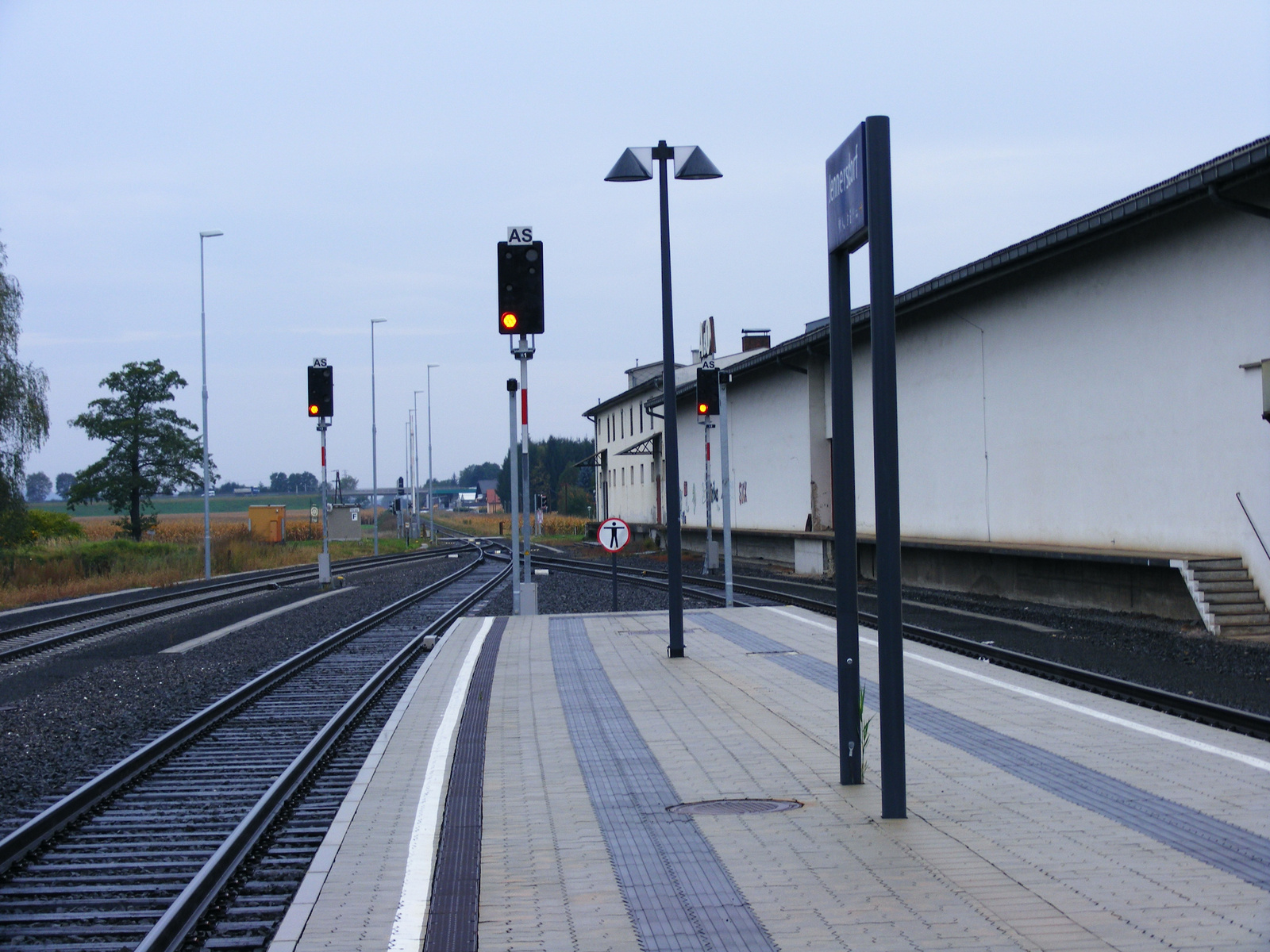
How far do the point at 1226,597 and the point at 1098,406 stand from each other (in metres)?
5.31

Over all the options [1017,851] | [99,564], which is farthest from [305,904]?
[99,564]

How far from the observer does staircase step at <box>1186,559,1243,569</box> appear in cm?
1614

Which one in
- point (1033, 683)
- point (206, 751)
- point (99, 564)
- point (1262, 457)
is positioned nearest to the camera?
point (206, 751)

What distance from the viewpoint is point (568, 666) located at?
1339 centimetres

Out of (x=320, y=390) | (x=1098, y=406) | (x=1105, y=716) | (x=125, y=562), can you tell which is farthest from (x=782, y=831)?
(x=125, y=562)

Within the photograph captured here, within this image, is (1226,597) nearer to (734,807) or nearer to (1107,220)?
(1107,220)

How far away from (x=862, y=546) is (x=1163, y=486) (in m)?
11.1

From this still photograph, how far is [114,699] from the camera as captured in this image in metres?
12.9

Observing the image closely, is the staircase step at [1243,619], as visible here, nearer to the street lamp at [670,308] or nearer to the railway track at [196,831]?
the street lamp at [670,308]

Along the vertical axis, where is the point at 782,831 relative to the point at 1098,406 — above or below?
below

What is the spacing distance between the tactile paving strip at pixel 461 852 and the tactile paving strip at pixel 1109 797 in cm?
320

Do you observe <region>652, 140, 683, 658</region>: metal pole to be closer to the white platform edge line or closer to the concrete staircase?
the white platform edge line

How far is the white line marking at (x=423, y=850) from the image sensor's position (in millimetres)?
4811

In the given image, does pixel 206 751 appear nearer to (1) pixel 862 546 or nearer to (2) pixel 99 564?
(1) pixel 862 546
